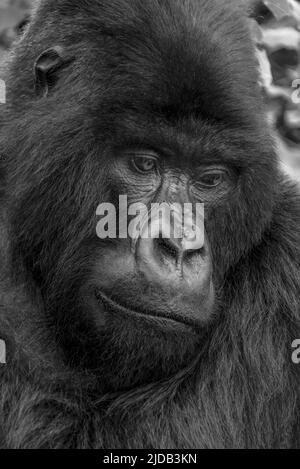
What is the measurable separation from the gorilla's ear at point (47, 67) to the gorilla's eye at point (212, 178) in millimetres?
621

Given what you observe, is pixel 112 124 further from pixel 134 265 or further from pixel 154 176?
pixel 134 265

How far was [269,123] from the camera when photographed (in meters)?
3.56

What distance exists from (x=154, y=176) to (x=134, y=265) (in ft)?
1.30

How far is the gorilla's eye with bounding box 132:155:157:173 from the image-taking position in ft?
10.9

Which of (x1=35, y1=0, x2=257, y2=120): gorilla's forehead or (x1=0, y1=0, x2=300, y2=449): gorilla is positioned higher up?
(x1=35, y1=0, x2=257, y2=120): gorilla's forehead

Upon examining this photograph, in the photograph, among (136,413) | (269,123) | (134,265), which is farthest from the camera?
(269,123)

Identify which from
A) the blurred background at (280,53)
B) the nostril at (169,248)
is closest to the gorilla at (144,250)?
the nostril at (169,248)

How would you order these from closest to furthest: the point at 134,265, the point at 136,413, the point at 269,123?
the point at 134,265, the point at 136,413, the point at 269,123

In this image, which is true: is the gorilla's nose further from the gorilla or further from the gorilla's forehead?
the gorilla's forehead

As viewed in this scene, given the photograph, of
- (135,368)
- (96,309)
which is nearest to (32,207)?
(96,309)

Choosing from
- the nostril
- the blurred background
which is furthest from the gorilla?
the blurred background

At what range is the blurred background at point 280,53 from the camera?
4.68m

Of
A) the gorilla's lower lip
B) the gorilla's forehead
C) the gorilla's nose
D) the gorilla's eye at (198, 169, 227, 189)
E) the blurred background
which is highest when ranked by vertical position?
the blurred background

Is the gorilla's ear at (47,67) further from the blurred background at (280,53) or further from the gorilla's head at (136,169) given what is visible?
the blurred background at (280,53)
